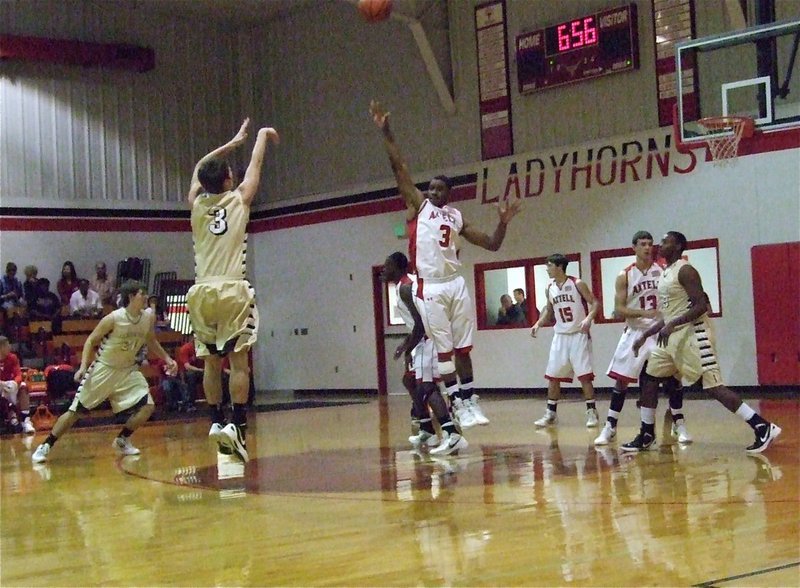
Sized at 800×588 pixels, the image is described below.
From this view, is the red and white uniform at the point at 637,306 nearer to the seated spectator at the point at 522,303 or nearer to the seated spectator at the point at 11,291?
the seated spectator at the point at 522,303

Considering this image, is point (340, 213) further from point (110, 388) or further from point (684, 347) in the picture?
point (684, 347)

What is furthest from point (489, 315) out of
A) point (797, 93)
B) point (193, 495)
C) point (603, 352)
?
point (193, 495)

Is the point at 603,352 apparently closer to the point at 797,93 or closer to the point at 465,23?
the point at 797,93

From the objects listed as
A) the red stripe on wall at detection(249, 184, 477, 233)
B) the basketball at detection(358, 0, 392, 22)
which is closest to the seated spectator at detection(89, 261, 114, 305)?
the red stripe on wall at detection(249, 184, 477, 233)

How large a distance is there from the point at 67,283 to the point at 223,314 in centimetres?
1507

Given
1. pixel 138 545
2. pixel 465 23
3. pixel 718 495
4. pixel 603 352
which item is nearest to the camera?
pixel 138 545

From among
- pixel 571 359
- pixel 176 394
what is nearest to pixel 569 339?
pixel 571 359

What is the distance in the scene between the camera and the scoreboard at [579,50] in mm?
17531

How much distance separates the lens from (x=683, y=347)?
28.8 ft

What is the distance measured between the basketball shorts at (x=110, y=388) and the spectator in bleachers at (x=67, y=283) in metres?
11.0

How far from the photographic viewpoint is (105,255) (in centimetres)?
2283

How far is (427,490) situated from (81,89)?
18.0m

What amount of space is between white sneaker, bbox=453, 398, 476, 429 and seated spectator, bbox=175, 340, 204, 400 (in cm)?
1043

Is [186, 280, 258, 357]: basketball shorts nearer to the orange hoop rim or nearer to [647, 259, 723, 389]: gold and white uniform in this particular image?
[647, 259, 723, 389]: gold and white uniform
